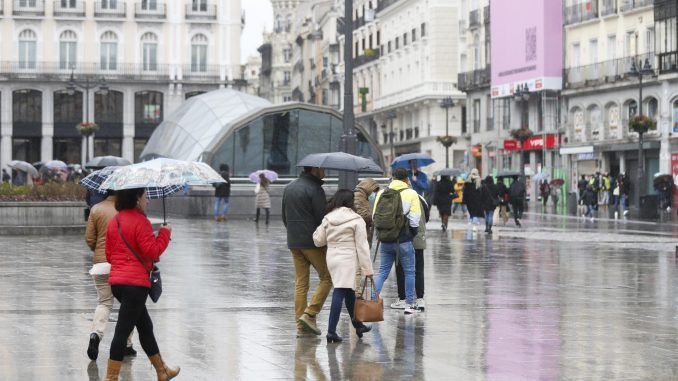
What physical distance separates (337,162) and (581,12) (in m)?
54.9

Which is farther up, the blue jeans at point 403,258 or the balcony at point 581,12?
the balcony at point 581,12

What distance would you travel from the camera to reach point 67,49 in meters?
89.1

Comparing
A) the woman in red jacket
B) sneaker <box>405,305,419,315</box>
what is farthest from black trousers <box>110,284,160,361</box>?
sneaker <box>405,305,419,315</box>

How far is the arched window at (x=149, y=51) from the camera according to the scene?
90062mm

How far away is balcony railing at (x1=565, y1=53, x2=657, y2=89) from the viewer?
6078 cm

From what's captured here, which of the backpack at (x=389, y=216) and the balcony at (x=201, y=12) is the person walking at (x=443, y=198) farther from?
the balcony at (x=201, y=12)

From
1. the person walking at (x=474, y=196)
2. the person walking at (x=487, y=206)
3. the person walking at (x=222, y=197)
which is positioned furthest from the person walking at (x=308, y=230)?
the person walking at (x=222, y=197)

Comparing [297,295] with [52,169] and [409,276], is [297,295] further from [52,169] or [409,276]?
[52,169]

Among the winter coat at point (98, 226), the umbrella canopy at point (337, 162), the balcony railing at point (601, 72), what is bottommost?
the winter coat at point (98, 226)

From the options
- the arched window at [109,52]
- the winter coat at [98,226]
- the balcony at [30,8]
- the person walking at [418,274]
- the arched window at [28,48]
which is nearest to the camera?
the winter coat at [98,226]

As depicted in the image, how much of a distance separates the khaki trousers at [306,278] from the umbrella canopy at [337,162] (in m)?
0.81

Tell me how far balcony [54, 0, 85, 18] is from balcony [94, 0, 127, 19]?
99cm

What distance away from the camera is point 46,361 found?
35.5 feet

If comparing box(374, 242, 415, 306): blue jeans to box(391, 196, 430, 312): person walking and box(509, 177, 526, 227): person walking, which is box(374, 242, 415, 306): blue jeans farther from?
box(509, 177, 526, 227): person walking
